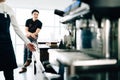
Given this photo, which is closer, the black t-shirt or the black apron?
the black apron

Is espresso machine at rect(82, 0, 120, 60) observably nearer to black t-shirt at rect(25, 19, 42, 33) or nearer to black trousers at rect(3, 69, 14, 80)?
black trousers at rect(3, 69, 14, 80)

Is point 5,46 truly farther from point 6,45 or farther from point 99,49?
point 99,49

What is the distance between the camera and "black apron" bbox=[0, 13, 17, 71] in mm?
2301

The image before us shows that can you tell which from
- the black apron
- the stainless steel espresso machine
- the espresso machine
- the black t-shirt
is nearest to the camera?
the stainless steel espresso machine

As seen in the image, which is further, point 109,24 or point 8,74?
point 8,74

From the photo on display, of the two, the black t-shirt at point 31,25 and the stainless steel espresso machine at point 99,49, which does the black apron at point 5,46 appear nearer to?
the stainless steel espresso machine at point 99,49

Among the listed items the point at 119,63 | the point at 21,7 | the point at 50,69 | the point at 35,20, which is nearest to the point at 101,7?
the point at 119,63

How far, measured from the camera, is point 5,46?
2.33m

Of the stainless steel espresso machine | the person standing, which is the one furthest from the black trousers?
the stainless steel espresso machine

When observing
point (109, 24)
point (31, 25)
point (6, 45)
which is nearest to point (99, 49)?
point (109, 24)

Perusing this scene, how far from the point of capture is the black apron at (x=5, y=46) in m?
2.30

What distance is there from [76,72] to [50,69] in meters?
1.28

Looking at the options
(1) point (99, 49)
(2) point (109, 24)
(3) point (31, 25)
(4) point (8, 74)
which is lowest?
(4) point (8, 74)

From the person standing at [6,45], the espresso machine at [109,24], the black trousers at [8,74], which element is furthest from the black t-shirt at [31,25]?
the espresso machine at [109,24]
